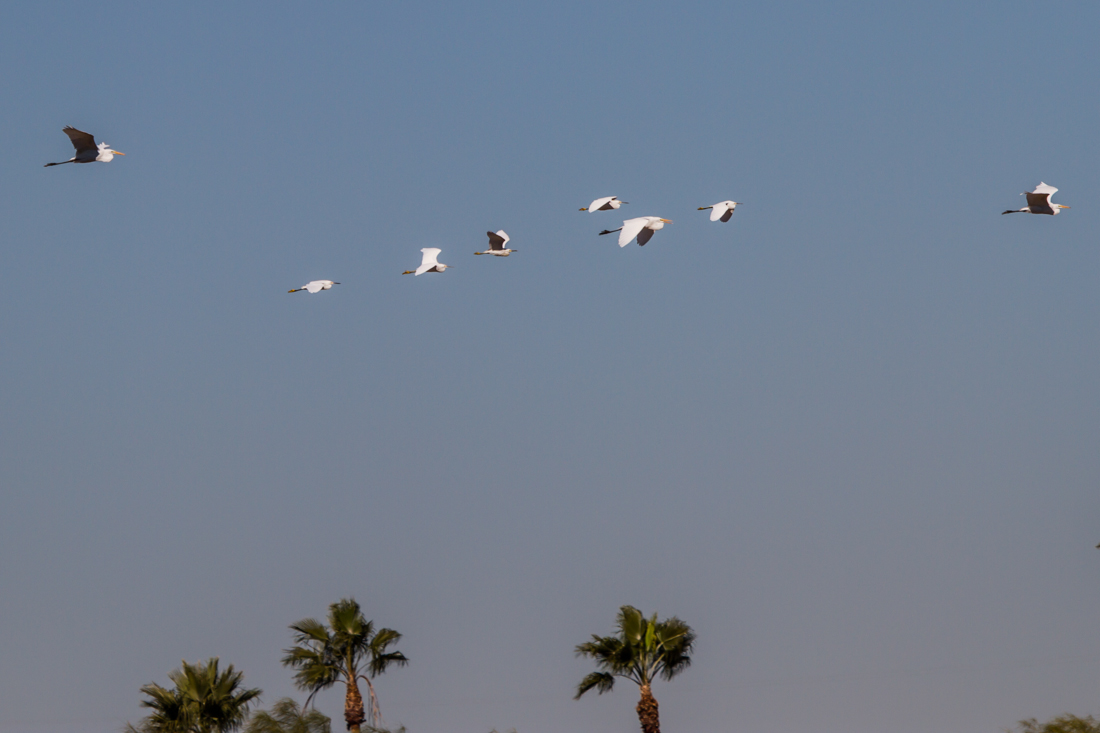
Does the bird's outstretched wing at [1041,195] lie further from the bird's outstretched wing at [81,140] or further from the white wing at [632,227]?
the bird's outstretched wing at [81,140]

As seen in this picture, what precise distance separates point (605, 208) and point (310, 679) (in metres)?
16.5

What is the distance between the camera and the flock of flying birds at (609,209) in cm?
4372

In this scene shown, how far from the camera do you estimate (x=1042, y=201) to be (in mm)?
47250

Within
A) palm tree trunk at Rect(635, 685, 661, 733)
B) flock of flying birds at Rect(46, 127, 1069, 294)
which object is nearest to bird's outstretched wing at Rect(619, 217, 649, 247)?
flock of flying birds at Rect(46, 127, 1069, 294)

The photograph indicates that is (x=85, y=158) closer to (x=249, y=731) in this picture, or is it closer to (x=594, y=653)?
(x=249, y=731)

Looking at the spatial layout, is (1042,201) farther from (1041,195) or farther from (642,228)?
(642,228)

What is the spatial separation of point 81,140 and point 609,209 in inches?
626

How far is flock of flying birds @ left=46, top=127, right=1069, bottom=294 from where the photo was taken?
43719 mm

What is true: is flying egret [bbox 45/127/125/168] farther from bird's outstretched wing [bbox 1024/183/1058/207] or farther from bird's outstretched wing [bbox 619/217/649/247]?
bird's outstretched wing [bbox 1024/183/1058/207]

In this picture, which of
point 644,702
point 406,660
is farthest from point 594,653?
point 406,660

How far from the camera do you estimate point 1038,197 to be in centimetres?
4691

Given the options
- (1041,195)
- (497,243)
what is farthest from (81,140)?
(1041,195)

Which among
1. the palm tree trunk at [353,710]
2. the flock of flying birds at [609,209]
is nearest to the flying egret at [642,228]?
the flock of flying birds at [609,209]

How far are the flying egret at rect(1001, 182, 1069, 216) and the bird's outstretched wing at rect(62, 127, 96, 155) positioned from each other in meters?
23.5
